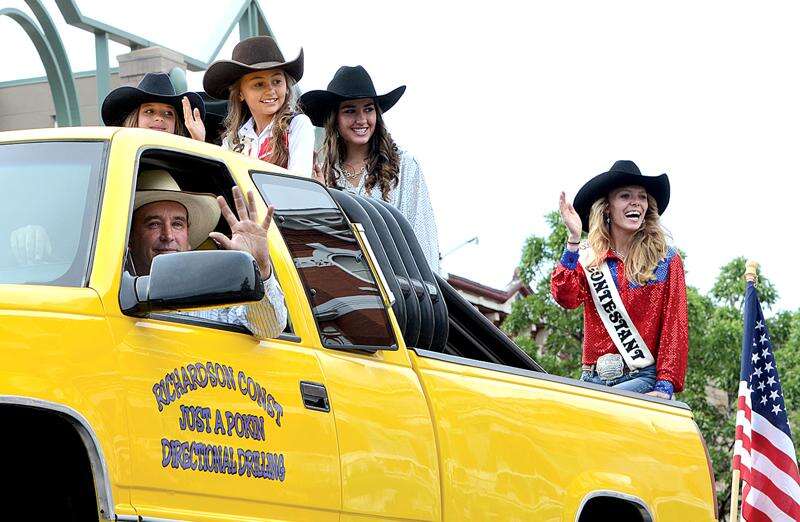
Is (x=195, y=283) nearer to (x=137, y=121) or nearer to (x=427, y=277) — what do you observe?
(x=427, y=277)

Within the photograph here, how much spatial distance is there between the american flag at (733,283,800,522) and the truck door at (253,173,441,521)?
6923 mm

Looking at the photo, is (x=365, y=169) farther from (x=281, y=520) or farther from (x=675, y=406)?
(x=281, y=520)

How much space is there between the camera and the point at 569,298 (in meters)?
7.35

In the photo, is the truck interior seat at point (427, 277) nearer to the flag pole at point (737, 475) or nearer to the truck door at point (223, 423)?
the truck door at point (223, 423)

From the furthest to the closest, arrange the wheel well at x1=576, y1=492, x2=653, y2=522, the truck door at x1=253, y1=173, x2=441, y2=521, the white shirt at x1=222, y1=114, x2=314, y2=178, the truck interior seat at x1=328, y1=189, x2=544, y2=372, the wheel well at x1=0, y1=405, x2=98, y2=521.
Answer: the white shirt at x1=222, y1=114, x2=314, y2=178
the wheel well at x1=576, y1=492, x2=653, y2=522
the truck interior seat at x1=328, y1=189, x2=544, y2=372
the truck door at x1=253, y1=173, x2=441, y2=521
the wheel well at x1=0, y1=405, x2=98, y2=521

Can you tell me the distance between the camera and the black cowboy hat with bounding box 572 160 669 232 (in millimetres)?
7559

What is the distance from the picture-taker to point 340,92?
23.0ft

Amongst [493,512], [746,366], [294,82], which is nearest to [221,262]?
[493,512]

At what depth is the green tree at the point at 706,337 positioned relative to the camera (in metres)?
32.2

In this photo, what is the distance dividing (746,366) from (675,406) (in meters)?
6.29

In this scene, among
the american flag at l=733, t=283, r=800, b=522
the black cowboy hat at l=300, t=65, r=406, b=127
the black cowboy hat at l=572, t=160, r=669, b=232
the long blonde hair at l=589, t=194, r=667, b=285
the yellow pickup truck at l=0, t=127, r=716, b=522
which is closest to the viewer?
the yellow pickup truck at l=0, t=127, r=716, b=522

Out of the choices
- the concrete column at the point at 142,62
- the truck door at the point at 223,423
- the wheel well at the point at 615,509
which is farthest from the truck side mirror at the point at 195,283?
the concrete column at the point at 142,62

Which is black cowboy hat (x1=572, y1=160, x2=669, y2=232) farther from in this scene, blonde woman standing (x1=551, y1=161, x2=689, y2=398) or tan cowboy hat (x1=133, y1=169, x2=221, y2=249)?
tan cowboy hat (x1=133, y1=169, x2=221, y2=249)

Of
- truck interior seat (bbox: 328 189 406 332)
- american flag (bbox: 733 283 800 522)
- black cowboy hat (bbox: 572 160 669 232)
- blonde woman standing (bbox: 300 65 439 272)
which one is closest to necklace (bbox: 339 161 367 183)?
blonde woman standing (bbox: 300 65 439 272)
